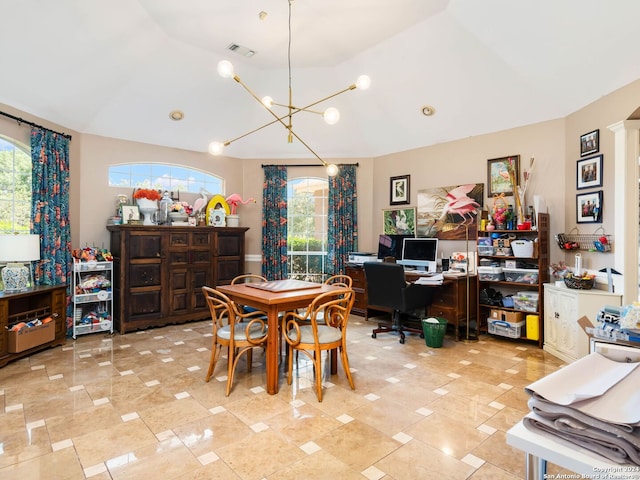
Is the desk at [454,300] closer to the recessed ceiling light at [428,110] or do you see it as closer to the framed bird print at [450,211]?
the framed bird print at [450,211]

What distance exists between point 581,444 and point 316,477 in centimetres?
163

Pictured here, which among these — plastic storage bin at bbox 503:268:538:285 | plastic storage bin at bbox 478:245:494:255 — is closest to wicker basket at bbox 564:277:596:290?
Result: plastic storage bin at bbox 503:268:538:285

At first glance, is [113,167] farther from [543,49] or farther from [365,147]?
[543,49]

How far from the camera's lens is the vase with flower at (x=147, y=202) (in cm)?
507

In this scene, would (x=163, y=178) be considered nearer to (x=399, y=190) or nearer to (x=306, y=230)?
(x=306, y=230)

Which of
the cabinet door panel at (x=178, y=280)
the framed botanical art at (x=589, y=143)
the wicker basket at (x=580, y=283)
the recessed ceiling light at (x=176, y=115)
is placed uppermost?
the recessed ceiling light at (x=176, y=115)

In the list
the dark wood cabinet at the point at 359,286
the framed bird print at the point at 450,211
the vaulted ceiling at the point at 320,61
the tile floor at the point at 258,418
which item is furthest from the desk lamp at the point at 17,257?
the framed bird print at the point at 450,211

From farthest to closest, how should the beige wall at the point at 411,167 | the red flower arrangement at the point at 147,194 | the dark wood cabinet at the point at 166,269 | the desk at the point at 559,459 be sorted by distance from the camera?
the red flower arrangement at the point at 147,194
the dark wood cabinet at the point at 166,269
the beige wall at the point at 411,167
the desk at the point at 559,459

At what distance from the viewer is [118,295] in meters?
4.82

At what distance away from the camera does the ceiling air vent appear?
14.3 ft

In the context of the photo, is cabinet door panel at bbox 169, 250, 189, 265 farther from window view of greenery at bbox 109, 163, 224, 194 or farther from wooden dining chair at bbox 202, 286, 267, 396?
wooden dining chair at bbox 202, 286, 267, 396

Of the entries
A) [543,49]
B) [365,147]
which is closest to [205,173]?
[365,147]

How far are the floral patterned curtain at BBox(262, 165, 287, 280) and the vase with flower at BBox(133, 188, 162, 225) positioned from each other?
1.74m

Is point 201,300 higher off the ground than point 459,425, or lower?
higher
